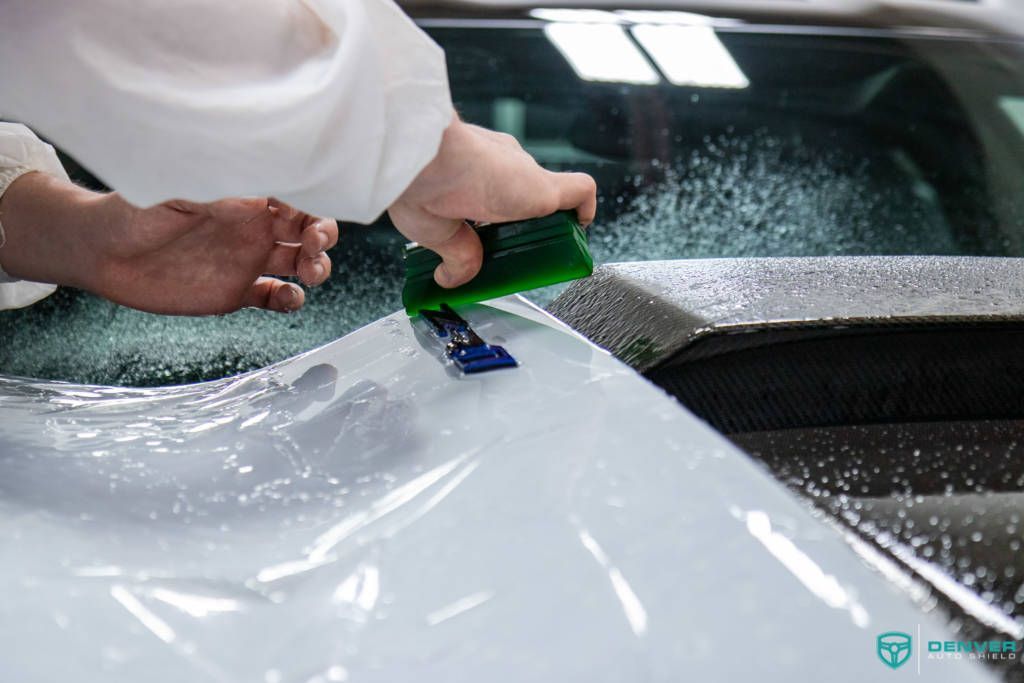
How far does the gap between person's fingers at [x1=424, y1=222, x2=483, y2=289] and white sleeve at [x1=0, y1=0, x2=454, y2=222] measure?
6.2 inches

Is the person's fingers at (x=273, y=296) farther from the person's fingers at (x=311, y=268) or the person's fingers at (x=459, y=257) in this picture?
the person's fingers at (x=459, y=257)

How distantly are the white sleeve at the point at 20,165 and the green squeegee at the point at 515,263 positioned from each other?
0.50 m

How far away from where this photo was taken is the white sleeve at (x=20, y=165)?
3.64ft

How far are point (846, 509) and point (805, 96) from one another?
121 cm

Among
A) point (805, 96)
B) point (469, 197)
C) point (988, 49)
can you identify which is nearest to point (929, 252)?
point (805, 96)

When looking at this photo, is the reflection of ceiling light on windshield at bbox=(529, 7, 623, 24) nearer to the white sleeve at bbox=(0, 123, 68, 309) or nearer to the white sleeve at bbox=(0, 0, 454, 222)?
the white sleeve at bbox=(0, 123, 68, 309)

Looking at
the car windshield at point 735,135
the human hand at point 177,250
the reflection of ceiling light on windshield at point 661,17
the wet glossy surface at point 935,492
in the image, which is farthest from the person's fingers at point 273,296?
the reflection of ceiling light on windshield at point 661,17

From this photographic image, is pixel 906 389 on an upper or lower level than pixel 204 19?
lower

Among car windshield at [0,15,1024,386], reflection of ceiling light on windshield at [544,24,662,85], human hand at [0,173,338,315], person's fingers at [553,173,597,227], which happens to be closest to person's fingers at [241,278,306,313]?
human hand at [0,173,338,315]

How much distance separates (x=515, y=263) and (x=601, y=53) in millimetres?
875

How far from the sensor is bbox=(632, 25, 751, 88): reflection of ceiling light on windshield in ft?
5.29

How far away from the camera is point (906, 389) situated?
2.37 ft

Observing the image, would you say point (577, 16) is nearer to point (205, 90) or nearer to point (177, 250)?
point (177, 250)

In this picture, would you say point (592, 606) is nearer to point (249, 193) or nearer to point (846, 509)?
point (846, 509)
